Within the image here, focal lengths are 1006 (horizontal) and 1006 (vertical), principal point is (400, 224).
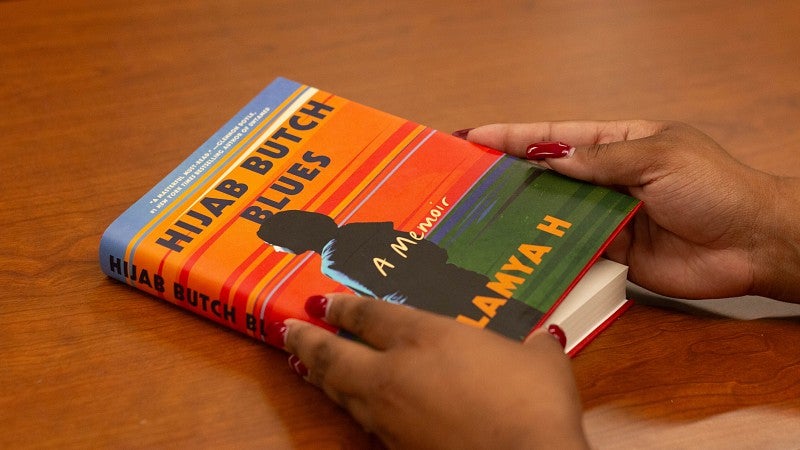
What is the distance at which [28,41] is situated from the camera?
125 cm

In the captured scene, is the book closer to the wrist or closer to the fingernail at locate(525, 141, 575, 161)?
the fingernail at locate(525, 141, 575, 161)

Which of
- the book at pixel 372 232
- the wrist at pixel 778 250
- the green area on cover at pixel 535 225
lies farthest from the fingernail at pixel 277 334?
the wrist at pixel 778 250

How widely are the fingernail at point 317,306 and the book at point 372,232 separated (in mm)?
11

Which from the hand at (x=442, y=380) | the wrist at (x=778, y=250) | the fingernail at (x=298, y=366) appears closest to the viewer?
the hand at (x=442, y=380)

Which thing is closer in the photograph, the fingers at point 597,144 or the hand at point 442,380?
the hand at point 442,380

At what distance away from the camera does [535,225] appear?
881mm

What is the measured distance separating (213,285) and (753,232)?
497 millimetres

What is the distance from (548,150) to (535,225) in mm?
91

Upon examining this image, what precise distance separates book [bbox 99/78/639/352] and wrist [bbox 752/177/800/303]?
0.44 feet

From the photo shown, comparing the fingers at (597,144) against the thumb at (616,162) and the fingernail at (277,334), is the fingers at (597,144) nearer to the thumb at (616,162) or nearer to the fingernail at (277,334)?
the thumb at (616,162)

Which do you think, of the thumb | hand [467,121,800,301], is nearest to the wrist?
hand [467,121,800,301]

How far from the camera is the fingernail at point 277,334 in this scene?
823 millimetres

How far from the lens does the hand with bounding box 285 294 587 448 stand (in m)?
0.72

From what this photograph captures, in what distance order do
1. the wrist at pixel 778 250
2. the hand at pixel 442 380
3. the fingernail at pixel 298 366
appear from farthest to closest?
the wrist at pixel 778 250 < the fingernail at pixel 298 366 < the hand at pixel 442 380
